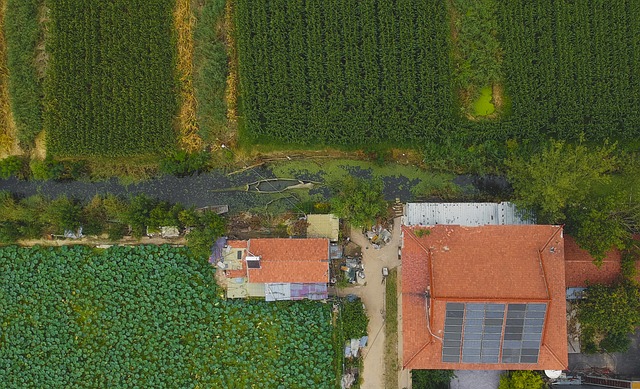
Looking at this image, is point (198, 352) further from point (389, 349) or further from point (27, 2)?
point (27, 2)

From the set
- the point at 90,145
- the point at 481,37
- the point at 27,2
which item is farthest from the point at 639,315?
the point at 27,2

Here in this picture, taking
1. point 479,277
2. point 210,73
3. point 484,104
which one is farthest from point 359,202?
point 210,73

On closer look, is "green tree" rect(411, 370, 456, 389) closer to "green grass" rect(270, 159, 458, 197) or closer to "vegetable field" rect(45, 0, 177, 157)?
"green grass" rect(270, 159, 458, 197)

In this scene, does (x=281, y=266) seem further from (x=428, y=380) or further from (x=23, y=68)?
(x=23, y=68)

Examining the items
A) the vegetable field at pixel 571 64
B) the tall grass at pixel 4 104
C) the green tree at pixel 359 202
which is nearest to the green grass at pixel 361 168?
the green tree at pixel 359 202

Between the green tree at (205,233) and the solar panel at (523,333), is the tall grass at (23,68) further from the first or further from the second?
the solar panel at (523,333)
